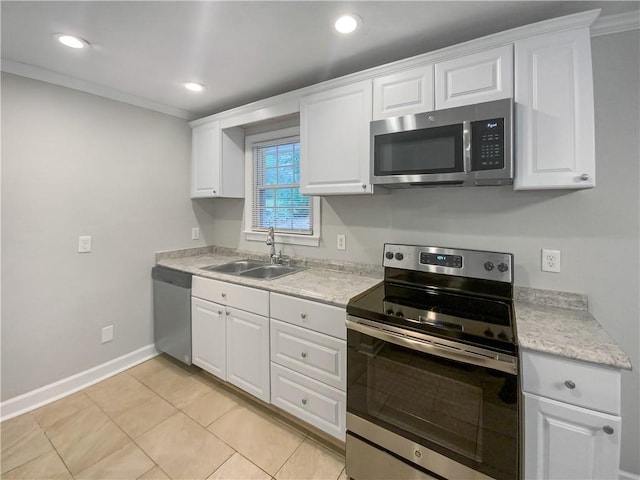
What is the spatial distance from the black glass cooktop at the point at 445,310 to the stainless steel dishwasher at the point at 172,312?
1578 millimetres

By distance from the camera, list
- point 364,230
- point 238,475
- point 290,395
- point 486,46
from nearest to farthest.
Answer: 1. point 486,46
2. point 238,475
3. point 290,395
4. point 364,230

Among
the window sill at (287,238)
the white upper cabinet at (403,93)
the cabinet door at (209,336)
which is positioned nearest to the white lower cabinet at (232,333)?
the cabinet door at (209,336)

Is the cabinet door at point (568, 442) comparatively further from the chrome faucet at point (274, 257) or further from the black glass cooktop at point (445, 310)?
the chrome faucet at point (274, 257)

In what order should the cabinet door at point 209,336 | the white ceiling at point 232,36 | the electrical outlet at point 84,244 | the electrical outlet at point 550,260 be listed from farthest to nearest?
the electrical outlet at point 84,244
the cabinet door at point 209,336
the electrical outlet at point 550,260
the white ceiling at point 232,36

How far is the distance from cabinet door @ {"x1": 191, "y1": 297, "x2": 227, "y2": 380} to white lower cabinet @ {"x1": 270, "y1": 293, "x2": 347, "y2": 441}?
0.50 metres

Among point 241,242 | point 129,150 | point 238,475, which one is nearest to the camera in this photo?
point 238,475

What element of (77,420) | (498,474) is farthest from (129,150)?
(498,474)

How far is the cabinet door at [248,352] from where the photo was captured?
192cm

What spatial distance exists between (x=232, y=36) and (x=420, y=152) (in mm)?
1228

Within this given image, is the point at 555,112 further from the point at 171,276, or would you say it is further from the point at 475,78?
the point at 171,276

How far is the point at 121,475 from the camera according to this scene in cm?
155

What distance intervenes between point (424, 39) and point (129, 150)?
2.44 m

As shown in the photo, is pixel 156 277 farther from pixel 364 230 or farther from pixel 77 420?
pixel 364 230

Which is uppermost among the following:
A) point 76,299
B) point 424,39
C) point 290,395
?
point 424,39
